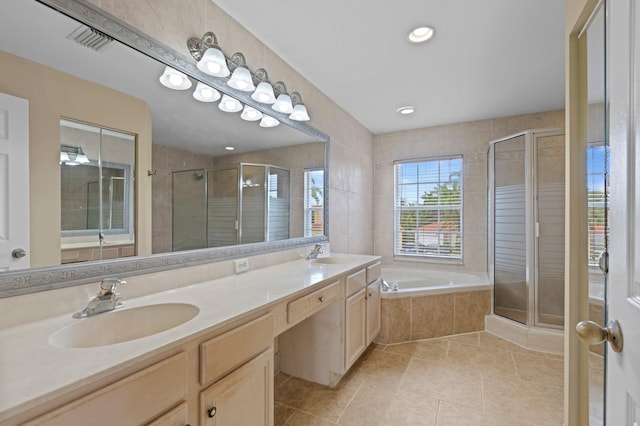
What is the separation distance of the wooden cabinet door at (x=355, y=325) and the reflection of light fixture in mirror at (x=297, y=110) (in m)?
1.47

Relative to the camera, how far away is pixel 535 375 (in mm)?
2258

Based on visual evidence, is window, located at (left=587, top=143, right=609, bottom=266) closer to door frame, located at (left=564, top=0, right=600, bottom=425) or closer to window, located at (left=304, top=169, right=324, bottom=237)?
door frame, located at (left=564, top=0, right=600, bottom=425)

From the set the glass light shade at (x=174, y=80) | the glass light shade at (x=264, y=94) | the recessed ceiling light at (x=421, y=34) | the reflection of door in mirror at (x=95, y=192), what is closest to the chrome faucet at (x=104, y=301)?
the reflection of door in mirror at (x=95, y=192)

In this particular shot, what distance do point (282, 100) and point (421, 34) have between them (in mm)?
1044

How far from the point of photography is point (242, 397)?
44.3 inches

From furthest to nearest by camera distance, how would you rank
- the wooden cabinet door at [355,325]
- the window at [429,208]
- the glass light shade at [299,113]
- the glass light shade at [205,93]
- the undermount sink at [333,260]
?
the window at [429,208] → the undermount sink at [333,260] → the glass light shade at [299,113] → the wooden cabinet door at [355,325] → the glass light shade at [205,93]

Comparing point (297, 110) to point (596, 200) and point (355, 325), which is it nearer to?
point (355, 325)

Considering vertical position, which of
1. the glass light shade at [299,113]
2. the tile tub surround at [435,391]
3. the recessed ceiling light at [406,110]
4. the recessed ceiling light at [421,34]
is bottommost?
the tile tub surround at [435,391]

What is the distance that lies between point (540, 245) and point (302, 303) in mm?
2576

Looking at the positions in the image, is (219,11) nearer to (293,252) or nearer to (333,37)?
(333,37)

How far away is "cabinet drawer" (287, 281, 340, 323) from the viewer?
4.85ft

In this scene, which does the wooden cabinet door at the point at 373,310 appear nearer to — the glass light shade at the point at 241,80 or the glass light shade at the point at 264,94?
the glass light shade at the point at 264,94

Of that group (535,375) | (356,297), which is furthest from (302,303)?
(535,375)

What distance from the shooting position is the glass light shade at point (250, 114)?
196cm
